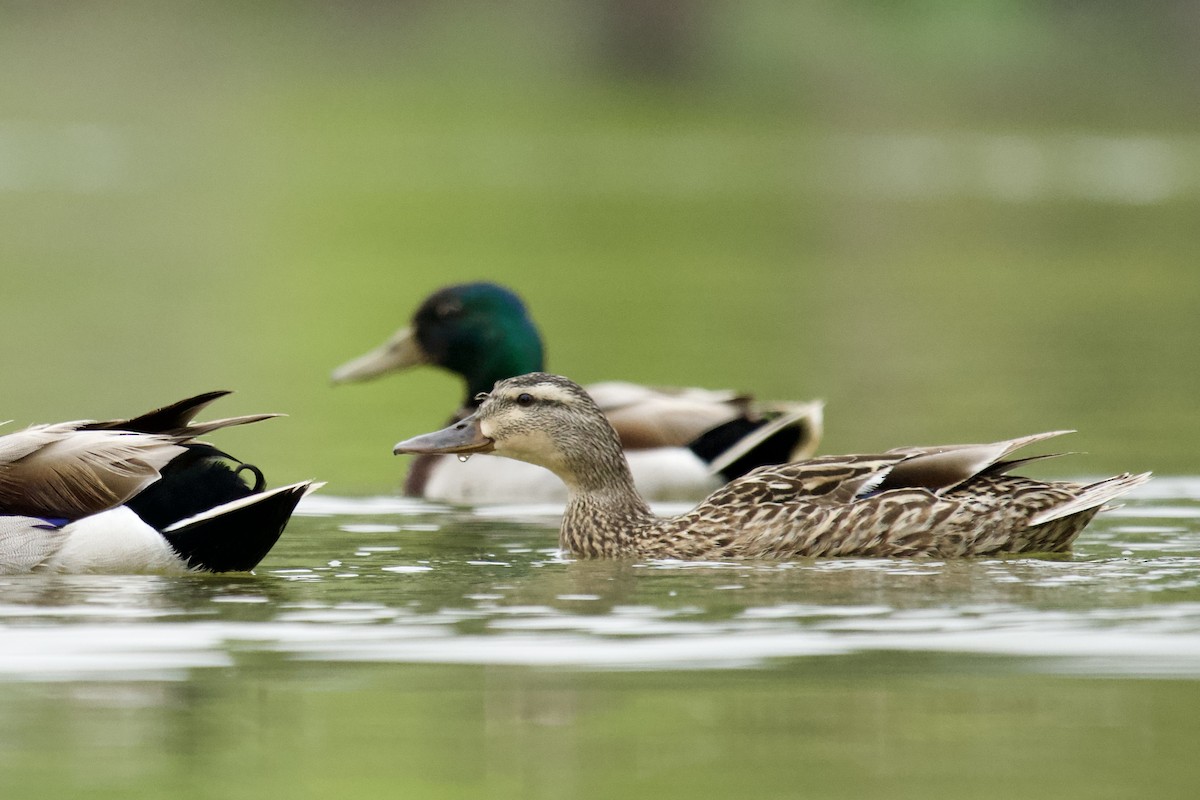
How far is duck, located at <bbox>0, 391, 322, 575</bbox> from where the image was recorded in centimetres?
877

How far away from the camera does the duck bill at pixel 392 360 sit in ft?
43.9

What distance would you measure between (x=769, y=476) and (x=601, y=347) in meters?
9.27

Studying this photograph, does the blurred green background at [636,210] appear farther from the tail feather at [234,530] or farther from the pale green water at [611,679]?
the pale green water at [611,679]

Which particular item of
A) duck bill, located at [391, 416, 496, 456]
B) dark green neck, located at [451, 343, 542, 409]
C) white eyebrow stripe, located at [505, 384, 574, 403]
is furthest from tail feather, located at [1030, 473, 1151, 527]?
dark green neck, located at [451, 343, 542, 409]

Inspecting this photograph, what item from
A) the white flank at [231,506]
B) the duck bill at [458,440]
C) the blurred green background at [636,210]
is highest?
the blurred green background at [636,210]

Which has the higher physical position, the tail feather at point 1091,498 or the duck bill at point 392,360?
the duck bill at point 392,360

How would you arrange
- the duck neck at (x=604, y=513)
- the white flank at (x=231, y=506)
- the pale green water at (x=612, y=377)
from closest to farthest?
Answer: the pale green water at (x=612, y=377) → the white flank at (x=231, y=506) → the duck neck at (x=604, y=513)

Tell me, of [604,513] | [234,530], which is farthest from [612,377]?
[234,530]

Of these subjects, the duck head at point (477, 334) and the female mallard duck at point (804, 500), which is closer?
the female mallard duck at point (804, 500)

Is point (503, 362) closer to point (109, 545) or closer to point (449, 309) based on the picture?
point (449, 309)

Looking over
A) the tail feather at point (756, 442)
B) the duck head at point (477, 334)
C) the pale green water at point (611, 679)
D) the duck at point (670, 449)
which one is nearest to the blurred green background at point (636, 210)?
the duck at point (670, 449)

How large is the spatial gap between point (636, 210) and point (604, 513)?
74.6 ft

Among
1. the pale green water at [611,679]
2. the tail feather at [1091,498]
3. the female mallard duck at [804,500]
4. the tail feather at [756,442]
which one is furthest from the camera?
the tail feather at [756,442]

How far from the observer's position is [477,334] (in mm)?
13219
